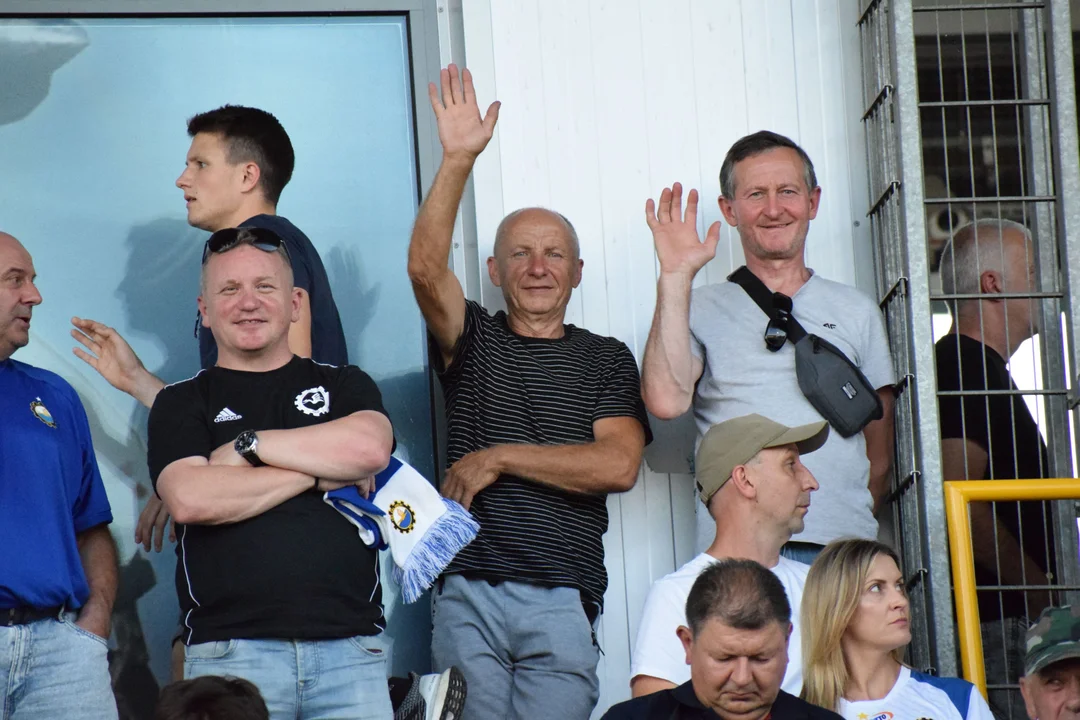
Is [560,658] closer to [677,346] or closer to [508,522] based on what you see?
[508,522]

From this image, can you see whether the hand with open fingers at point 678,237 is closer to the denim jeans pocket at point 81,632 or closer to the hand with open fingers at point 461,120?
the hand with open fingers at point 461,120

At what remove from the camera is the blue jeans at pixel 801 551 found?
14.3ft

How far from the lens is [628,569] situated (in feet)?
16.3

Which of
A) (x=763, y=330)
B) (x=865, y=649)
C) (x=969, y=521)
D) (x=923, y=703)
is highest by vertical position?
(x=763, y=330)

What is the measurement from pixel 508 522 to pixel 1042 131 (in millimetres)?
2140

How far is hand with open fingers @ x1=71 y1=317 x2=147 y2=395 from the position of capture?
445 cm

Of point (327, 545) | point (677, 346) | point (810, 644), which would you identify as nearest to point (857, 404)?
point (677, 346)

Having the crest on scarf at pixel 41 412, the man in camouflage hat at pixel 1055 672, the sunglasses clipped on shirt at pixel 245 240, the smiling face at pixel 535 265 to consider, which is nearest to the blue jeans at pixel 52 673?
the crest on scarf at pixel 41 412

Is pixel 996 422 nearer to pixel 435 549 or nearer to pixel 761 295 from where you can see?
pixel 761 295

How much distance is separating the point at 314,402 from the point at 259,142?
1.19 metres

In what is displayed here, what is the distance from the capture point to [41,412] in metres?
3.96

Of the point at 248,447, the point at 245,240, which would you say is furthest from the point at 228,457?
the point at 245,240

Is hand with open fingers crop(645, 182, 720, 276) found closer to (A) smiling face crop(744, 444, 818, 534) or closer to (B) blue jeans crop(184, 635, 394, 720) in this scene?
(A) smiling face crop(744, 444, 818, 534)

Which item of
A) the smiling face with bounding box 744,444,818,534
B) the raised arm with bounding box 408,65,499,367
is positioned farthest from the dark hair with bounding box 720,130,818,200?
the smiling face with bounding box 744,444,818,534
